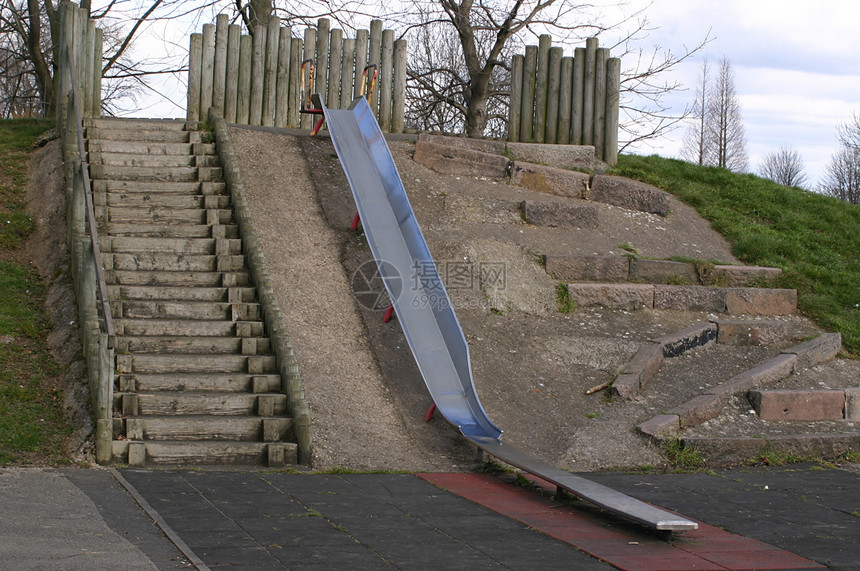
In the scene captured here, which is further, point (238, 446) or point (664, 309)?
point (664, 309)

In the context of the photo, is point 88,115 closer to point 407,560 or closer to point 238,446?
point 238,446

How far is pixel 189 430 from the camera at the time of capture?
740 cm

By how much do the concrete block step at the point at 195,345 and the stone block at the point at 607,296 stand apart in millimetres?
4296

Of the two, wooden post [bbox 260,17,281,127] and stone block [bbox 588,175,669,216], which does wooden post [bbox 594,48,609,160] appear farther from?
wooden post [bbox 260,17,281,127]

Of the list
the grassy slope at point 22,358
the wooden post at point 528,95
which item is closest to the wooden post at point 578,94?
the wooden post at point 528,95

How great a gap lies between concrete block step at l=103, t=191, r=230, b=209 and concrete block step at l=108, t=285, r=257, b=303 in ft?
5.99

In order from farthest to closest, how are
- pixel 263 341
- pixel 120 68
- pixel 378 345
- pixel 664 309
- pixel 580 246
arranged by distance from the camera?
pixel 120 68 → pixel 580 246 → pixel 664 309 → pixel 378 345 → pixel 263 341

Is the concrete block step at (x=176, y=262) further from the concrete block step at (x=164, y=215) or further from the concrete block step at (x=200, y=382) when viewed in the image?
the concrete block step at (x=200, y=382)

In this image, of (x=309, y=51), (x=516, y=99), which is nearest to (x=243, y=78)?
(x=309, y=51)

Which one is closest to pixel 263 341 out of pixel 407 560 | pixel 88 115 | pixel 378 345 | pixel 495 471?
pixel 378 345

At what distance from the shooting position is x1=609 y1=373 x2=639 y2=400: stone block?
8.97 meters

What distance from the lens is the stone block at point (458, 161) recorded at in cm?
1386

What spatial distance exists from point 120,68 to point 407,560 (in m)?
17.7

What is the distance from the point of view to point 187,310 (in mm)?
8859
